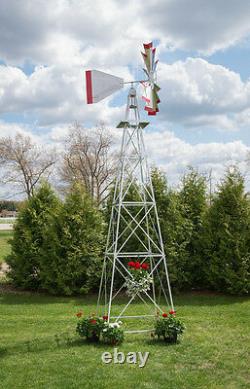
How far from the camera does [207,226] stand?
9.55 metres

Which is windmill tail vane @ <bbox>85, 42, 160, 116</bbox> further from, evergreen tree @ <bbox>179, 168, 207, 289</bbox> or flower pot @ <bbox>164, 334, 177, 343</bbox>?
evergreen tree @ <bbox>179, 168, 207, 289</bbox>

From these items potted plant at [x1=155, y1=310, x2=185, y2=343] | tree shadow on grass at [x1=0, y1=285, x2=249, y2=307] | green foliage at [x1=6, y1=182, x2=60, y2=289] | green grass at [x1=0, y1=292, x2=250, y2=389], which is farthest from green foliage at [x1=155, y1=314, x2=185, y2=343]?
green foliage at [x1=6, y1=182, x2=60, y2=289]

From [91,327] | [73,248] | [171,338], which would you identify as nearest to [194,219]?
[73,248]

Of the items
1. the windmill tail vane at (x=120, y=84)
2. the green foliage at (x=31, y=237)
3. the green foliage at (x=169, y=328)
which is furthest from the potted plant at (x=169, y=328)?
the green foliage at (x=31, y=237)

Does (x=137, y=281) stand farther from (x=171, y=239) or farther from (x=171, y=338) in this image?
(x=171, y=239)

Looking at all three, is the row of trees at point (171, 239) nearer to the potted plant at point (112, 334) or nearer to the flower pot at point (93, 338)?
the flower pot at point (93, 338)

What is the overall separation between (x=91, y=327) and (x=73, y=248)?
3.76 meters

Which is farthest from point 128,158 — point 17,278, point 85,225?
point 17,278

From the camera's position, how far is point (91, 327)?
5.86 meters

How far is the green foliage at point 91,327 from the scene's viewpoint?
230 inches

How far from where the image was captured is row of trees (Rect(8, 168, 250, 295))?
922cm

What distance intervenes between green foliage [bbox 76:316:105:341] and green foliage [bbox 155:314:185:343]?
31.7 inches

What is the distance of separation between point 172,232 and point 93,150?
22.1m

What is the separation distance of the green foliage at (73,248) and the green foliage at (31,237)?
33cm
